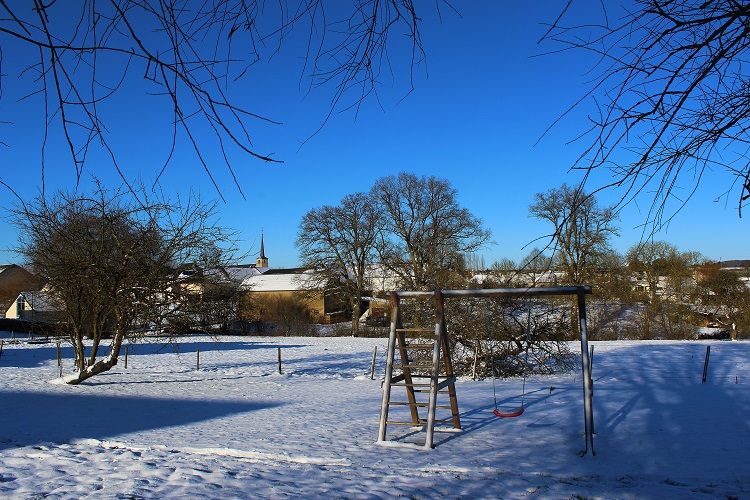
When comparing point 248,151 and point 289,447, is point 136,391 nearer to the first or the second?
point 289,447

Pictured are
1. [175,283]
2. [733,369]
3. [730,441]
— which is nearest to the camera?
[730,441]

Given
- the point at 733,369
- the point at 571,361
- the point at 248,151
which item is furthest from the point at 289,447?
the point at 733,369

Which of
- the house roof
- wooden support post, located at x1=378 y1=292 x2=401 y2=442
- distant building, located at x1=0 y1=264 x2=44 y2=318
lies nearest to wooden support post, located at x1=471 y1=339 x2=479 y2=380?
wooden support post, located at x1=378 y1=292 x2=401 y2=442

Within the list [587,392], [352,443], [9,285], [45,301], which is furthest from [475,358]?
[9,285]

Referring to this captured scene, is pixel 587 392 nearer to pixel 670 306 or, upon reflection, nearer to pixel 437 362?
pixel 437 362

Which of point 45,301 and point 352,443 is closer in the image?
point 352,443

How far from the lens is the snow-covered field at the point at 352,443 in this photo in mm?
6000

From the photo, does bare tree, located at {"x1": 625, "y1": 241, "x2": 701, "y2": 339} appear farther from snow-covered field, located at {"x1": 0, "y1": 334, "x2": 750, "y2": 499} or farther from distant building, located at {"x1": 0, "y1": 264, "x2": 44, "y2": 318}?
distant building, located at {"x1": 0, "y1": 264, "x2": 44, "y2": 318}

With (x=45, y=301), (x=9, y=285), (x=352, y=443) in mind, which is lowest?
(x=352, y=443)

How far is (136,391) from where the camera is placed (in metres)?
15.7

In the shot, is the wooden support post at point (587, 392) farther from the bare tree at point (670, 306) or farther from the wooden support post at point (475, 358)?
the bare tree at point (670, 306)

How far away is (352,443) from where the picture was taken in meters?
8.30

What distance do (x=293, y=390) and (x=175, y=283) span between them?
4194 mm

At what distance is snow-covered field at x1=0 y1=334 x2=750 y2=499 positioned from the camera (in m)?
6.00
